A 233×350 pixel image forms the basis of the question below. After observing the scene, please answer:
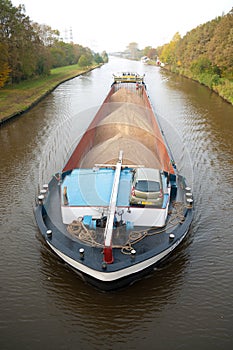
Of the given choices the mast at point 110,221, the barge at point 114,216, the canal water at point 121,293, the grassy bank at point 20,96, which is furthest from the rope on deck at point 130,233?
the grassy bank at point 20,96

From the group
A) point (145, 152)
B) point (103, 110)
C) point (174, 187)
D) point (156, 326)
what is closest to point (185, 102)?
point (103, 110)

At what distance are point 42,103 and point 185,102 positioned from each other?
1293cm

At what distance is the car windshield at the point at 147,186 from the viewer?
21.6 ft

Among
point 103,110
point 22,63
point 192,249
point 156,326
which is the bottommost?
point 156,326

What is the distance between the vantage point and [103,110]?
1539cm

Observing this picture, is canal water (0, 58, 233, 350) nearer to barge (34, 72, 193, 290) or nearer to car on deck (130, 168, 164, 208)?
barge (34, 72, 193, 290)

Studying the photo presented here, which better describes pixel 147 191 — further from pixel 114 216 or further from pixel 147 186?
pixel 114 216

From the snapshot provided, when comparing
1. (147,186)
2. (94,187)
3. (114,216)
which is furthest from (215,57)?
(114,216)

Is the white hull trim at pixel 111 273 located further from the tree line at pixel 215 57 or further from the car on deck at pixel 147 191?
the tree line at pixel 215 57

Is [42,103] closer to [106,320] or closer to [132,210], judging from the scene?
[132,210]

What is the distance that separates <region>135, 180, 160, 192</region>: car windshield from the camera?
21.6ft

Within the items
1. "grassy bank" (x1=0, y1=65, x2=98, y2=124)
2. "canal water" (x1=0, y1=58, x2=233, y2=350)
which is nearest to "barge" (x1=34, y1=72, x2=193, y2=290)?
"canal water" (x1=0, y1=58, x2=233, y2=350)

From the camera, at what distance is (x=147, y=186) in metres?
6.67

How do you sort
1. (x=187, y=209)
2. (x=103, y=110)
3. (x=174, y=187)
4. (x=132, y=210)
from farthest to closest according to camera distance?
1. (x=103, y=110)
2. (x=174, y=187)
3. (x=187, y=209)
4. (x=132, y=210)
